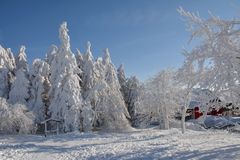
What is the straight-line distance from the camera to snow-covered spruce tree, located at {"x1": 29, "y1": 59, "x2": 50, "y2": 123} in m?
49.3

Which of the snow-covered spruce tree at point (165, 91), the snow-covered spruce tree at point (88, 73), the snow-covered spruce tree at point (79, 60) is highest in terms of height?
the snow-covered spruce tree at point (79, 60)

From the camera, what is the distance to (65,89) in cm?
4512

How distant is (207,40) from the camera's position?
18.3 meters

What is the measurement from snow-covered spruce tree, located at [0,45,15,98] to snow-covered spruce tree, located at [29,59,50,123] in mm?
3704

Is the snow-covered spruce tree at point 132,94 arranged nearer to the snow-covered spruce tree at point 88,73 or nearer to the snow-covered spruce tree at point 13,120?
the snow-covered spruce tree at point 88,73

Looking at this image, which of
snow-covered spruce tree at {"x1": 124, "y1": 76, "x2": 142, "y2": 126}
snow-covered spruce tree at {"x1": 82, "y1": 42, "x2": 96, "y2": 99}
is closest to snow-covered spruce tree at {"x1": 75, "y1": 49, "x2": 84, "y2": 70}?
snow-covered spruce tree at {"x1": 82, "y1": 42, "x2": 96, "y2": 99}

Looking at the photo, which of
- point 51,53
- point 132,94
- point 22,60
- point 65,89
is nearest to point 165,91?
point 65,89

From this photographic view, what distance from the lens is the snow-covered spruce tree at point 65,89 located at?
147 ft

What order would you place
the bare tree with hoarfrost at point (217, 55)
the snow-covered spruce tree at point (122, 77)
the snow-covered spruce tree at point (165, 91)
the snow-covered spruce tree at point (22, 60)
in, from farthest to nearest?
the snow-covered spruce tree at point (122, 77) < the snow-covered spruce tree at point (22, 60) < the snow-covered spruce tree at point (165, 91) < the bare tree with hoarfrost at point (217, 55)

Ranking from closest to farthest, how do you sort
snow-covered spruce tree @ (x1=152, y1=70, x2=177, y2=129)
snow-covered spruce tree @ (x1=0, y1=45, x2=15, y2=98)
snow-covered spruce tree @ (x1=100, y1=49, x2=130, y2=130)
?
snow-covered spruce tree @ (x1=152, y1=70, x2=177, y2=129) < snow-covered spruce tree @ (x1=100, y1=49, x2=130, y2=130) < snow-covered spruce tree @ (x1=0, y1=45, x2=15, y2=98)

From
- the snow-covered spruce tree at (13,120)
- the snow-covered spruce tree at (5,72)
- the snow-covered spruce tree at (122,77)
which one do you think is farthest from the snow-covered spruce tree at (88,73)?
the snow-covered spruce tree at (13,120)

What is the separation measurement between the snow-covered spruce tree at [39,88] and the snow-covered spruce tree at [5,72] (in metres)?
3.70

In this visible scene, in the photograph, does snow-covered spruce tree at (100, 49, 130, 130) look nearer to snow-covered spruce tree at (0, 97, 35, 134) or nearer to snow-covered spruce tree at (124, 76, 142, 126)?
snow-covered spruce tree at (124, 76, 142, 126)

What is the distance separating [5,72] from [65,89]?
12.7 m
